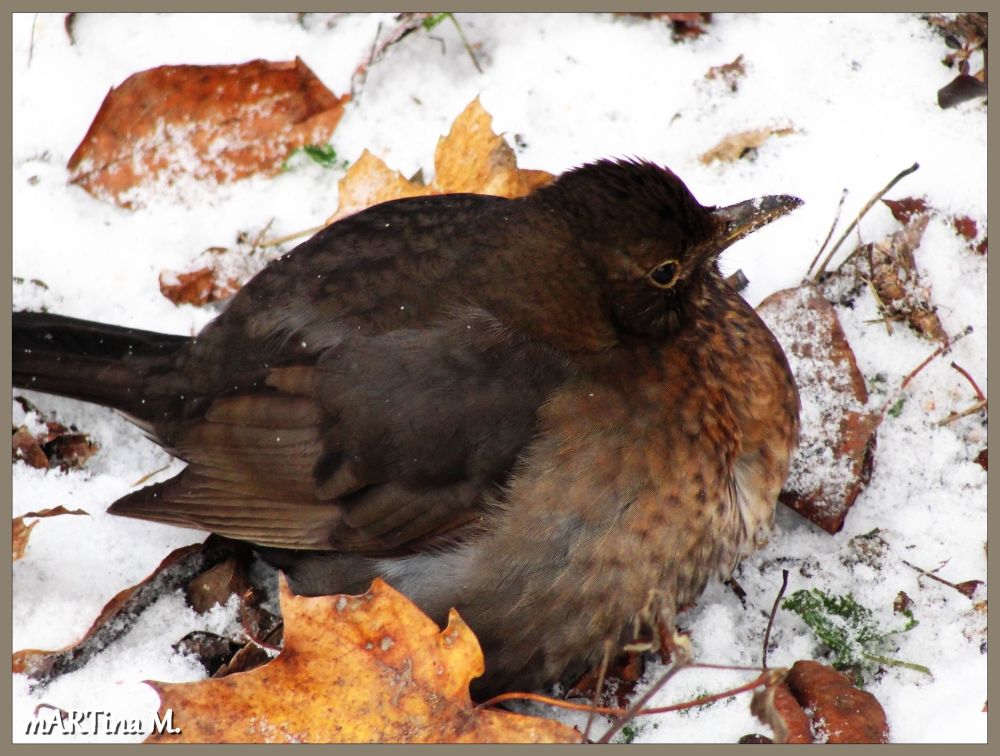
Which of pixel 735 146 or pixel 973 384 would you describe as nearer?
pixel 973 384

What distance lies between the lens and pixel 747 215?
3.35 m

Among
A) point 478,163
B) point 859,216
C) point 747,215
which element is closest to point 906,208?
point 859,216

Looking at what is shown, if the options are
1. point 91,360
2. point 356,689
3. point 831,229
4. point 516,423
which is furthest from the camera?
point 831,229

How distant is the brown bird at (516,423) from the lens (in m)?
3.14

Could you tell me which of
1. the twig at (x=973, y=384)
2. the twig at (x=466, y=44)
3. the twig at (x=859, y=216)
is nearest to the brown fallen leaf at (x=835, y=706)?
the twig at (x=973, y=384)

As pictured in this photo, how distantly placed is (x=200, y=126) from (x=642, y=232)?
1.89m

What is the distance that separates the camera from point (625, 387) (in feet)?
10.5

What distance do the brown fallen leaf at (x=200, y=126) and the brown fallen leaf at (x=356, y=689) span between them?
75.6 inches

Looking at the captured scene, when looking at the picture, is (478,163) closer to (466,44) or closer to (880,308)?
(466,44)

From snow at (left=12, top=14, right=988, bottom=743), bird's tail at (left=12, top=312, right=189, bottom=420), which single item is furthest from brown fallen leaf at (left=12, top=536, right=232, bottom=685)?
bird's tail at (left=12, top=312, right=189, bottom=420)

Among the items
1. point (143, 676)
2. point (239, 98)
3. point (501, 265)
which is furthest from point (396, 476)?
point (239, 98)

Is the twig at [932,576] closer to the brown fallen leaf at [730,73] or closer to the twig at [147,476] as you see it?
the brown fallen leaf at [730,73]

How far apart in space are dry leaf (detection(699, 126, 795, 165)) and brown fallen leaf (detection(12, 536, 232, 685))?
2032 mm

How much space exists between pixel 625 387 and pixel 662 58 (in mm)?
1709
